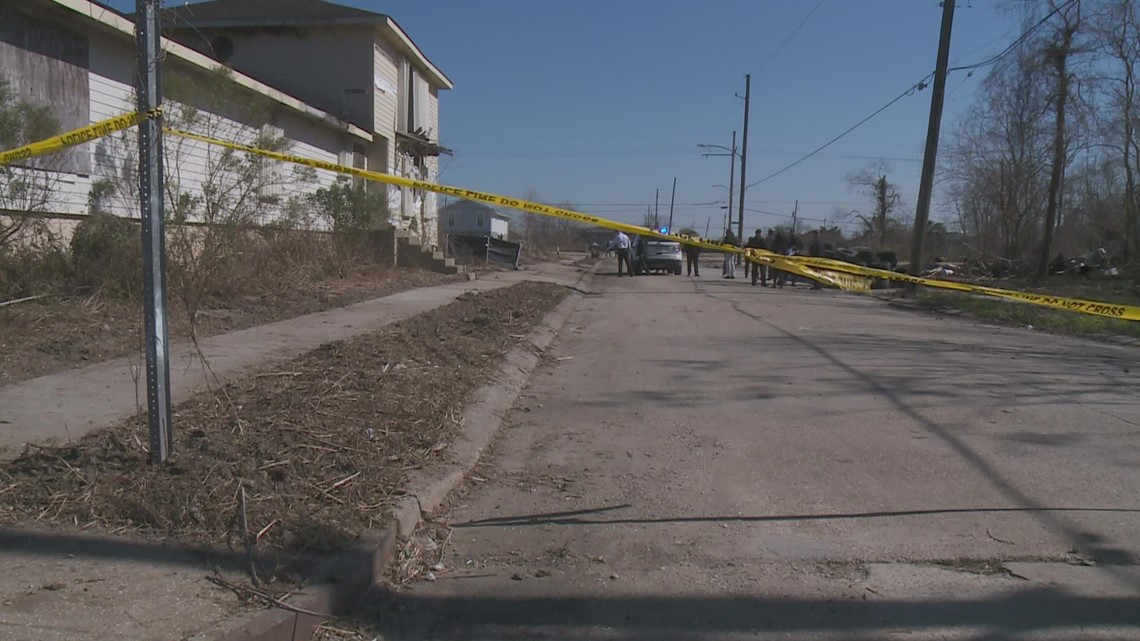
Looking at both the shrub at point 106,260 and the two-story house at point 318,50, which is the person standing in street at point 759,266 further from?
the shrub at point 106,260

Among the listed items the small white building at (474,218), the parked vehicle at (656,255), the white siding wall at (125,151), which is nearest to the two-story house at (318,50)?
the white siding wall at (125,151)

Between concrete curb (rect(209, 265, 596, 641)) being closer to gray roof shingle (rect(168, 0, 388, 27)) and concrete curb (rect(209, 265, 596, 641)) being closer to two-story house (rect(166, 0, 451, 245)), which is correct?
two-story house (rect(166, 0, 451, 245))

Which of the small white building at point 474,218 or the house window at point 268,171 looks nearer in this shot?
the house window at point 268,171

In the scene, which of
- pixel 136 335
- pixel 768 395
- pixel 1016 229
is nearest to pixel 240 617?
pixel 768 395

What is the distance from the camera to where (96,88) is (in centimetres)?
1274

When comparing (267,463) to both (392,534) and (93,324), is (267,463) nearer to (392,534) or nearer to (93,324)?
(392,534)

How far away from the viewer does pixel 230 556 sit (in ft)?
13.4

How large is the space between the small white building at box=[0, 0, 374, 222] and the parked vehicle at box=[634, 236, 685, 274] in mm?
19208

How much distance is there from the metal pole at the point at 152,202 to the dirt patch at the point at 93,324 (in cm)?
330

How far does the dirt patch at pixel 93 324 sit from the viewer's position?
7.96 m

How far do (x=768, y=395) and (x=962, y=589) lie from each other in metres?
4.39

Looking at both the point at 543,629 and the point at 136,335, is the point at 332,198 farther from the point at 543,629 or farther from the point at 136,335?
the point at 543,629

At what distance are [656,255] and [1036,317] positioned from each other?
17.8 m

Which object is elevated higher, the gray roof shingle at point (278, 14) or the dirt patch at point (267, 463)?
the gray roof shingle at point (278, 14)
